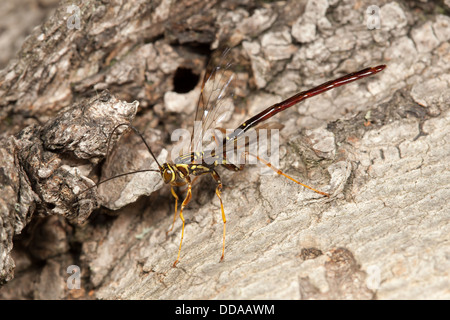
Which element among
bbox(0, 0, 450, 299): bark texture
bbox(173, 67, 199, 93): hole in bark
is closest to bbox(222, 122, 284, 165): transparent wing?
bbox(0, 0, 450, 299): bark texture

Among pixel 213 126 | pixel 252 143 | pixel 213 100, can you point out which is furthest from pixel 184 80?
pixel 252 143

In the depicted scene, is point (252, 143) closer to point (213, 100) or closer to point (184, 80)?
point (213, 100)

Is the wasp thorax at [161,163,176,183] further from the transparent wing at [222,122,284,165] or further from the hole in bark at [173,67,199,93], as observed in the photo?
the hole in bark at [173,67,199,93]

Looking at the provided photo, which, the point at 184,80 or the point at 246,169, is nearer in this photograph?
the point at 246,169

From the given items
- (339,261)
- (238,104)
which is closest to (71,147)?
(238,104)

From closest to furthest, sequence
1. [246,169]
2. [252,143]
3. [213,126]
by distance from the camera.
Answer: [246,169] → [252,143] → [213,126]

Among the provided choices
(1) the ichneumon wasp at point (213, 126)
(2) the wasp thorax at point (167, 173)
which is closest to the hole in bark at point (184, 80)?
(1) the ichneumon wasp at point (213, 126)

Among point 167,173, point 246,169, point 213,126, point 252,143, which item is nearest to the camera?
point 167,173
